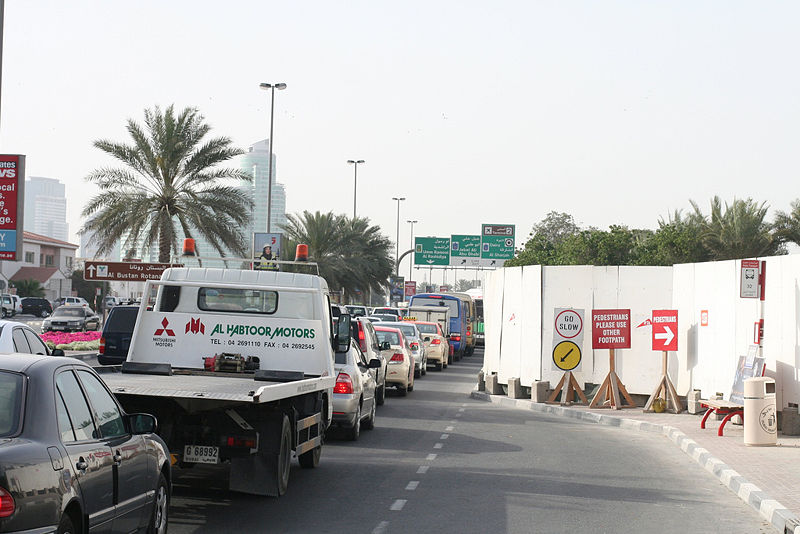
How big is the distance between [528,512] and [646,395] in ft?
45.3

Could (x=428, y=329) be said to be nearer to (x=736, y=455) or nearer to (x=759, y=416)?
(x=759, y=416)

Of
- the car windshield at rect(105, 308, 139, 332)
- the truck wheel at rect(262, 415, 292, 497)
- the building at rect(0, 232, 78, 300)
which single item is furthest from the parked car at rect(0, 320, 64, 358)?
the building at rect(0, 232, 78, 300)

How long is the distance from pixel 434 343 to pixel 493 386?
12.7 meters

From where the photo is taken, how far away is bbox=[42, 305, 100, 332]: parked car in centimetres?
5603

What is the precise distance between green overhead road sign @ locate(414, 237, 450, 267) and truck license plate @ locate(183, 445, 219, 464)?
66460mm

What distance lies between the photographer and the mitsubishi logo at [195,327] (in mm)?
12766

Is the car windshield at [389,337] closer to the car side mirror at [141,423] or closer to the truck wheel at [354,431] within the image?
the truck wheel at [354,431]

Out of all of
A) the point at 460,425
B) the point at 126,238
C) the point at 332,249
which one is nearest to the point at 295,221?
the point at 332,249

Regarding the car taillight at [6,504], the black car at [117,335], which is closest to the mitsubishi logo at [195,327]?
the car taillight at [6,504]

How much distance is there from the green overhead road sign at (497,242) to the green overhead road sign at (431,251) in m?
4.86

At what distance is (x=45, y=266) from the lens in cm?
10575

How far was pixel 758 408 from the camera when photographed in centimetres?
1598

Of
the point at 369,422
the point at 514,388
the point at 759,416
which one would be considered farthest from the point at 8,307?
the point at 759,416

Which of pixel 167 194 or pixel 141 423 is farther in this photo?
pixel 167 194
